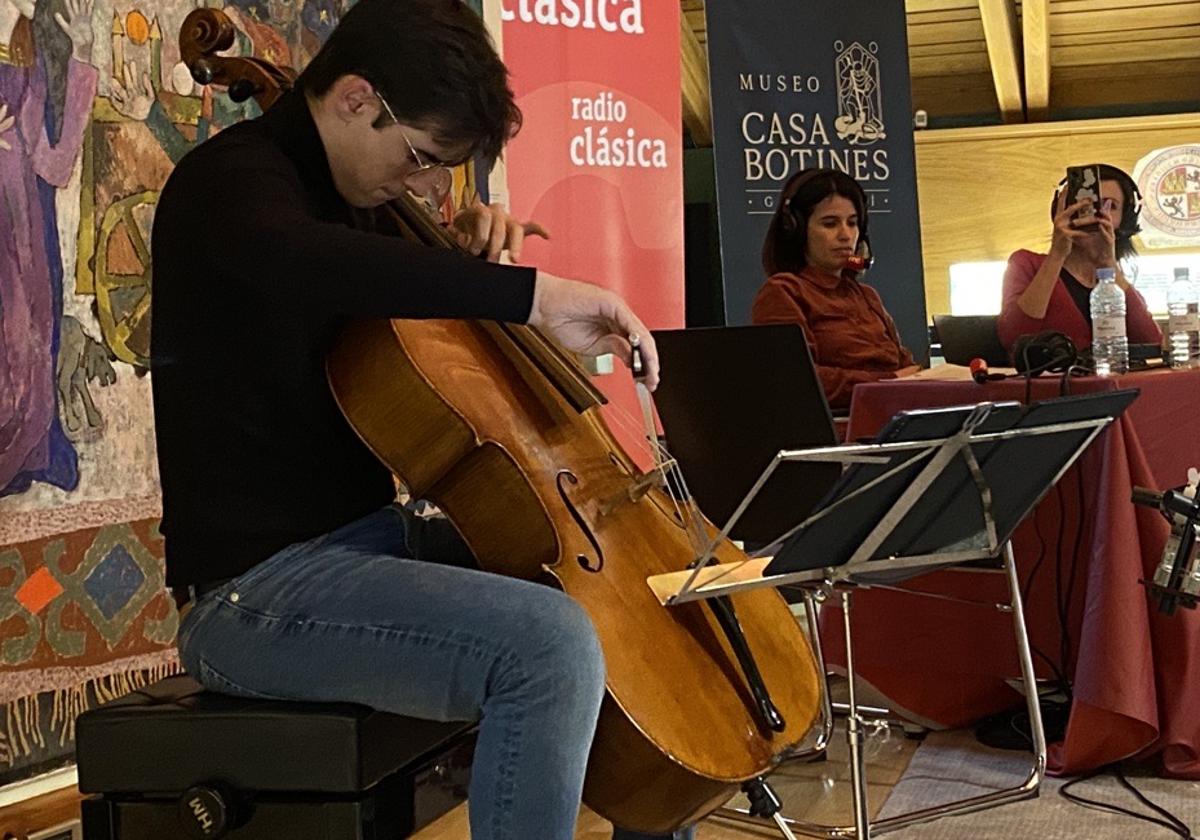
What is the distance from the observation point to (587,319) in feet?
4.80

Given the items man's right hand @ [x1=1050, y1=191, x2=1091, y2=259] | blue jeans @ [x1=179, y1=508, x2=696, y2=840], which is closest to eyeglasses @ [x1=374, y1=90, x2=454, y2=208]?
blue jeans @ [x1=179, y1=508, x2=696, y2=840]

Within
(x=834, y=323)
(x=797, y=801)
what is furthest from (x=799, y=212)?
(x=797, y=801)

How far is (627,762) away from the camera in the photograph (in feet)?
4.57

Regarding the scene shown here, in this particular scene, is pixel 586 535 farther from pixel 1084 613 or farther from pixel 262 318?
pixel 1084 613

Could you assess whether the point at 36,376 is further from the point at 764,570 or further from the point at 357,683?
the point at 764,570

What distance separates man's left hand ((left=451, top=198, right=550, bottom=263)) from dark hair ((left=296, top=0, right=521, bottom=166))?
25 centimetres

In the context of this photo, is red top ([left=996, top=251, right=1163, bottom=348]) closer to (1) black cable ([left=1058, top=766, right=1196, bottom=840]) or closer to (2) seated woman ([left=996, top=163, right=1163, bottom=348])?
(2) seated woman ([left=996, top=163, right=1163, bottom=348])

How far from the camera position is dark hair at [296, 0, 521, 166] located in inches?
58.6

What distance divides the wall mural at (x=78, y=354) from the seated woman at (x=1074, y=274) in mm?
1942

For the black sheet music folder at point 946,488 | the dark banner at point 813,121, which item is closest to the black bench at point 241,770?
the black sheet music folder at point 946,488

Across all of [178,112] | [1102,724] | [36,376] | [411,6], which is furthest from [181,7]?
[1102,724]

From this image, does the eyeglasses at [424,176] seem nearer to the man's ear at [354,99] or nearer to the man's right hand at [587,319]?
the man's ear at [354,99]

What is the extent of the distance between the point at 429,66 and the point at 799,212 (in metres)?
2.03

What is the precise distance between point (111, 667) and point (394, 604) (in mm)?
1057
